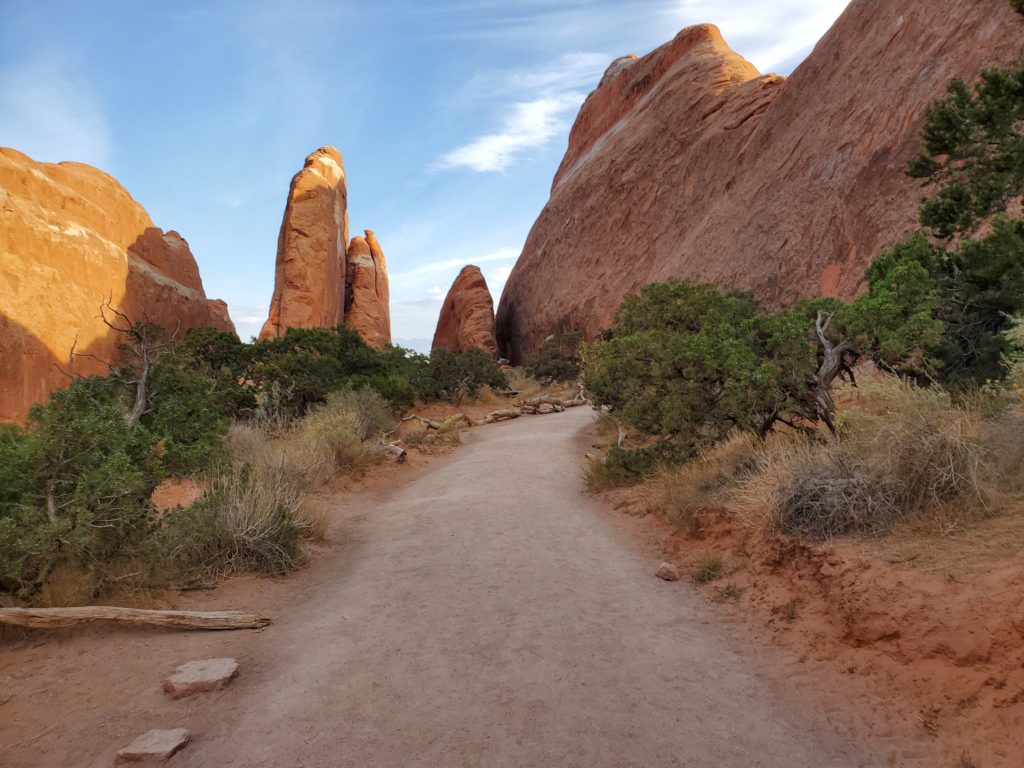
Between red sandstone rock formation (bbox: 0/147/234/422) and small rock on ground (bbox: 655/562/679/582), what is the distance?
1318 cm

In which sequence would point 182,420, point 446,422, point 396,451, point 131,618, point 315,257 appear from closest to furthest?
1. point 131,618
2. point 182,420
3. point 396,451
4. point 446,422
5. point 315,257

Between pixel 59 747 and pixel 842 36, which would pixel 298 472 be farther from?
pixel 842 36

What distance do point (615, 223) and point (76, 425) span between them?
3518cm

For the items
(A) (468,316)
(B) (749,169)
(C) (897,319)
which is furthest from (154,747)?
(A) (468,316)

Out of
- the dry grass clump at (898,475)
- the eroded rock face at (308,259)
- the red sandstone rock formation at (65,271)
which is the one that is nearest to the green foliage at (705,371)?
the dry grass clump at (898,475)

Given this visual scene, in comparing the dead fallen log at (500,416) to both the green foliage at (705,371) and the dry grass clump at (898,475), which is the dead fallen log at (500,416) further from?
the dry grass clump at (898,475)

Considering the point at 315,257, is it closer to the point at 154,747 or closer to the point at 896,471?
the point at 896,471

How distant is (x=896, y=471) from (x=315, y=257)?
33.8 metres

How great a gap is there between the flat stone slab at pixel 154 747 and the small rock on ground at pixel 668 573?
423cm

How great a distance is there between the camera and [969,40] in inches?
679

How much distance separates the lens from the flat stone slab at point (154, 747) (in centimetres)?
302

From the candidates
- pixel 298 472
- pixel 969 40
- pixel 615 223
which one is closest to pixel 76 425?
pixel 298 472

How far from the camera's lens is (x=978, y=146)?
7.42 meters

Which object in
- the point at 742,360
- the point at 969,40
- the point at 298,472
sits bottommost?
the point at 298,472
